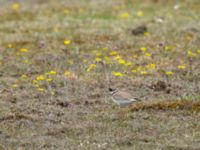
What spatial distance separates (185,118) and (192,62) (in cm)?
360

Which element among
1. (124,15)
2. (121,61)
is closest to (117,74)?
(121,61)

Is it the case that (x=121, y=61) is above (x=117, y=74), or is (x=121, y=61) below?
above

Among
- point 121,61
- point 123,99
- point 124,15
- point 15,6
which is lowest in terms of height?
point 123,99

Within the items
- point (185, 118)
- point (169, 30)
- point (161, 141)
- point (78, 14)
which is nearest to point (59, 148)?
point (161, 141)

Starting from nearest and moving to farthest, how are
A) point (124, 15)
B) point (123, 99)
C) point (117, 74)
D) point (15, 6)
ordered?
point (123, 99)
point (117, 74)
point (124, 15)
point (15, 6)

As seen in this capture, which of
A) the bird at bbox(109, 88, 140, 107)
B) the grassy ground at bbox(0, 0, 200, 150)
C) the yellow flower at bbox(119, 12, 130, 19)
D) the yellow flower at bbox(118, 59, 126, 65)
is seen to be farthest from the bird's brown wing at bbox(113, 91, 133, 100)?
the yellow flower at bbox(119, 12, 130, 19)

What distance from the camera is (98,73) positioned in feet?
38.5

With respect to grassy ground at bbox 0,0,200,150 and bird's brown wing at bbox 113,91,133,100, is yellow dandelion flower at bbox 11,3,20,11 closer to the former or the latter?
grassy ground at bbox 0,0,200,150

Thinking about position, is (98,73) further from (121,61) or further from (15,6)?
(15,6)

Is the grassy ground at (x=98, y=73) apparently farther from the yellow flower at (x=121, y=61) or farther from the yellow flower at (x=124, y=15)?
the yellow flower at (x=124, y=15)

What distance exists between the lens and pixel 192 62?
12.5 m

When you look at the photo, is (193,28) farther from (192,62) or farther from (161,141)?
(161,141)

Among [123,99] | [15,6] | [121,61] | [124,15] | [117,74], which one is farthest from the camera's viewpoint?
[15,6]

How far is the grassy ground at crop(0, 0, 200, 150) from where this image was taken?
8453mm
